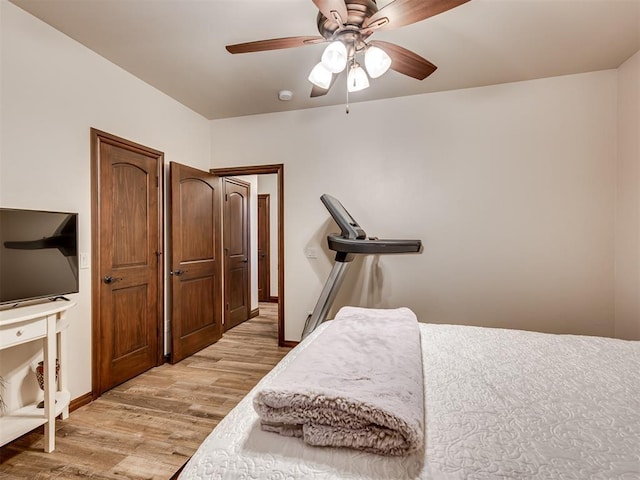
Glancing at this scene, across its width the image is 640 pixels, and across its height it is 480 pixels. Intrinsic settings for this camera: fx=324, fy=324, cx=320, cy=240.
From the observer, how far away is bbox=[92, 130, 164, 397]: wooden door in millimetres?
2514

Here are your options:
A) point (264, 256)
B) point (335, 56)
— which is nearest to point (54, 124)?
point (335, 56)

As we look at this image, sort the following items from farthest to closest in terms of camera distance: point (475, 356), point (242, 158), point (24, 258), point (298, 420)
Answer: point (242, 158), point (24, 258), point (475, 356), point (298, 420)

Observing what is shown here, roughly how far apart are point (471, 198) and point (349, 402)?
8.98 feet

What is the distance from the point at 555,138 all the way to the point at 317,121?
2.25 metres

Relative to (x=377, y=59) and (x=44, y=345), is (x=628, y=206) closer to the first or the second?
(x=377, y=59)

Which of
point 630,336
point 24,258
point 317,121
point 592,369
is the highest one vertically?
point 317,121

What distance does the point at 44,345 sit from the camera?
1.88 metres

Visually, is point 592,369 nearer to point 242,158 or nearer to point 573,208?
point 573,208

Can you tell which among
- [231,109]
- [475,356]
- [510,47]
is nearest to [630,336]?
[475,356]

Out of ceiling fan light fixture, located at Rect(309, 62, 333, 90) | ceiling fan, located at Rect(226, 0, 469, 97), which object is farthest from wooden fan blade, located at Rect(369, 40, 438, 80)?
ceiling fan light fixture, located at Rect(309, 62, 333, 90)

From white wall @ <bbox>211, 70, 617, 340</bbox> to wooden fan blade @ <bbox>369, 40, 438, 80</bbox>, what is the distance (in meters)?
1.23

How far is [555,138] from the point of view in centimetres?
289

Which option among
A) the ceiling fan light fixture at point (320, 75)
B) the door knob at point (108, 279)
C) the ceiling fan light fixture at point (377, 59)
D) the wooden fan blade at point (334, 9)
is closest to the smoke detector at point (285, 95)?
the ceiling fan light fixture at point (320, 75)

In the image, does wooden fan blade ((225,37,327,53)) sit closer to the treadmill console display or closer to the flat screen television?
the treadmill console display
